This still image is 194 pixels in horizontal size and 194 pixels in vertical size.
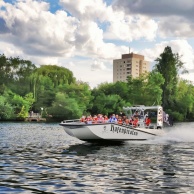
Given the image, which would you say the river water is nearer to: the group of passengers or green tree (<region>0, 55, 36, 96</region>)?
the group of passengers

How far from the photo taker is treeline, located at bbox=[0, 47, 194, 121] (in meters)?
115

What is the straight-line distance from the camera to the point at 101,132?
122 ft

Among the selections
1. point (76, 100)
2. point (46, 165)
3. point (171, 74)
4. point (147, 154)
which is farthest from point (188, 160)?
point (171, 74)

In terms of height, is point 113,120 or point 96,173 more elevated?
point 113,120

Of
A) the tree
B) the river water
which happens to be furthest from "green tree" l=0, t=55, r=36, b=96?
the river water

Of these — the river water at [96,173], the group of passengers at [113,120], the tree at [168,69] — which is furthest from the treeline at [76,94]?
the river water at [96,173]

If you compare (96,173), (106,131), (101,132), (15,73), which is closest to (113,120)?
(106,131)

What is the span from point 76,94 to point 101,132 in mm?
88967

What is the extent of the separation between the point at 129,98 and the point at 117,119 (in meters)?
95.5

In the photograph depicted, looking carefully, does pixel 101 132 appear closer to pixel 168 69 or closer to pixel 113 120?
pixel 113 120

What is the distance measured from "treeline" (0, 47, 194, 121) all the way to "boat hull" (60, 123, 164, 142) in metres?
74.2

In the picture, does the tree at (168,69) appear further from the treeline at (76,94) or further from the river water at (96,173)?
the river water at (96,173)

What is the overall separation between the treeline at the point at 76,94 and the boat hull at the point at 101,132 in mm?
74199

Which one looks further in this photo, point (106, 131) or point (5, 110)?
point (5, 110)
